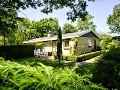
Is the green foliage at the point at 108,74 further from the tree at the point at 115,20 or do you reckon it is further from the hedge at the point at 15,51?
the tree at the point at 115,20

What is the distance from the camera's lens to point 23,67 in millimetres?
1381

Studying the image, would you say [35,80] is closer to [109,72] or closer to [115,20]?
[109,72]

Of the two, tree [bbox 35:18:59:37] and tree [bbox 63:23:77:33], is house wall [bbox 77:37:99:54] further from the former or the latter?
tree [bbox 63:23:77:33]

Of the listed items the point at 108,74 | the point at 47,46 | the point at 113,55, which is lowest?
the point at 108,74

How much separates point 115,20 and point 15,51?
34.3m

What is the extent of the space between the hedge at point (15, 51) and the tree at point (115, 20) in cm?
2877

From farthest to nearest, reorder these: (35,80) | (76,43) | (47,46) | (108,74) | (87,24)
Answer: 1. (87,24)
2. (47,46)
3. (76,43)
4. (108,74)
5. (35,80)

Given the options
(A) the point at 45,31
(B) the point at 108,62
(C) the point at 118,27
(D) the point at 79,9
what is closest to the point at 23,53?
(D) the point at 79,9

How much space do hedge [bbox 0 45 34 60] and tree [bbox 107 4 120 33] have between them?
28774 millimetres

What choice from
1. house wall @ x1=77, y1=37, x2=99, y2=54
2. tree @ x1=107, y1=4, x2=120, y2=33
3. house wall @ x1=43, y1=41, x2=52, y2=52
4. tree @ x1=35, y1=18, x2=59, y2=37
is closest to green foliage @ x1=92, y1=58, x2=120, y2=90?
house wall @ x1=77, y1=37, x2=99, y2=54

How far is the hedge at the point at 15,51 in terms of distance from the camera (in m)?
30.1

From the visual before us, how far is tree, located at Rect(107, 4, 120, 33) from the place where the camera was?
53125 millimetres

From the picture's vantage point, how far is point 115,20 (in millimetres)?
53562

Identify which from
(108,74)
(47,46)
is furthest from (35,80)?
(47,46)
